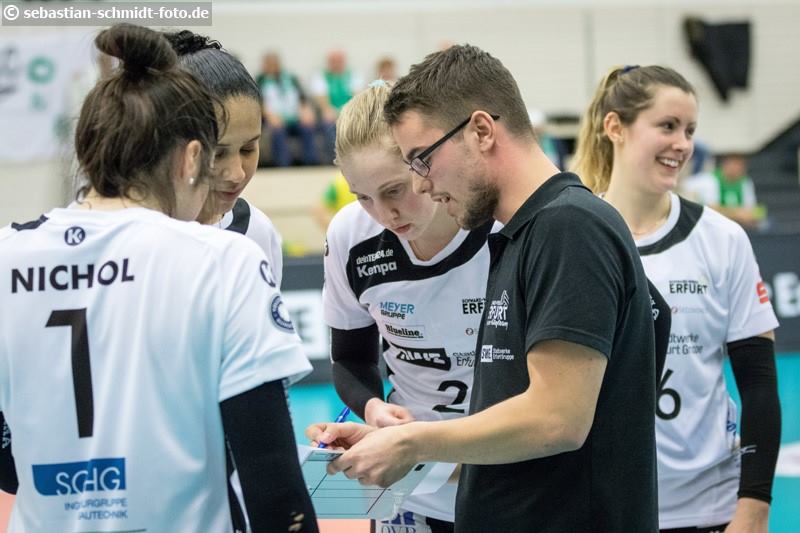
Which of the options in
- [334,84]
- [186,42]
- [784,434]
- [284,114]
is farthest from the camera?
[334,84]

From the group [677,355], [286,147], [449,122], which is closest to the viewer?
[449,122]

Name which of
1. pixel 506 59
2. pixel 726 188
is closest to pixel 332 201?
pixel 726 188

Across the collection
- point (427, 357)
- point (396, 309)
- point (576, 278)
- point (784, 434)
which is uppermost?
point (576, 278)

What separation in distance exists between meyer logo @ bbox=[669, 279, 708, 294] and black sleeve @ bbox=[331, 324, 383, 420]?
2.92 ft

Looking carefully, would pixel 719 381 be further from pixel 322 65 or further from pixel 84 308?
pixel 322 65

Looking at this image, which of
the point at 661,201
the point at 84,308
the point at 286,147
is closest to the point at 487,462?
the point at 84,308

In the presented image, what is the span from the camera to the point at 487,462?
197cm

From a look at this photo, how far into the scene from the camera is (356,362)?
→ 10.3ft

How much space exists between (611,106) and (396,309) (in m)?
1.03

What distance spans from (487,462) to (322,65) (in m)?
13.2

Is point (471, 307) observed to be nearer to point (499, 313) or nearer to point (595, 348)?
point (499, 313)

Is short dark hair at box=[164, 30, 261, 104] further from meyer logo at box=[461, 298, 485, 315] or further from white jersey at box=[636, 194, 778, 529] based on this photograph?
white jersey at box=[636, 194, 778, 529]

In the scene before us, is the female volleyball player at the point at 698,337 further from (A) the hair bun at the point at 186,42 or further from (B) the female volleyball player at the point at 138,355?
(B) the female volleyball player at the point at 138,355

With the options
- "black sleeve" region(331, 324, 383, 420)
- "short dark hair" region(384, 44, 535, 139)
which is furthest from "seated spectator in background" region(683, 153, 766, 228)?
"short dark hair" region(384, 44, 535, 139)
